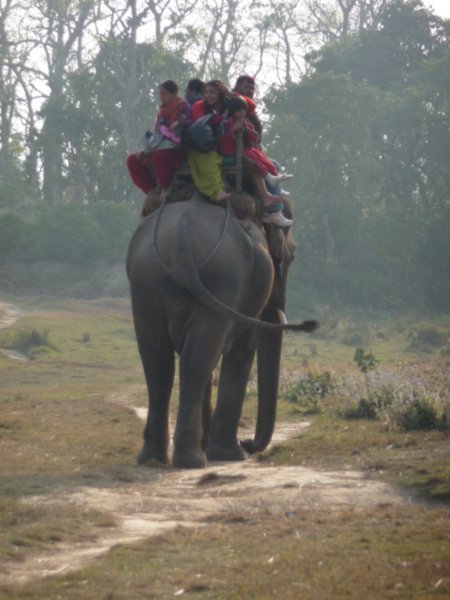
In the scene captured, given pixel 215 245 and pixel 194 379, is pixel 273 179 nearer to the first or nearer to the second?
pixel 215 245

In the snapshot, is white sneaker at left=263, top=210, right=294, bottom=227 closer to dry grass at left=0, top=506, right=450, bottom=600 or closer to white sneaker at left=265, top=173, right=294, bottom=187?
white sneaker at left=265, top=173, right=294, bottom=187

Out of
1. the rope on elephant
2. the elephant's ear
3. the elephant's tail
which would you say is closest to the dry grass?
the elephant's tail

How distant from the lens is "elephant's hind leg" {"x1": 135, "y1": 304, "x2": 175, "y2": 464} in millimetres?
9914

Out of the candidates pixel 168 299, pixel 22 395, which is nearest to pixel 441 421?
pixel 168 299

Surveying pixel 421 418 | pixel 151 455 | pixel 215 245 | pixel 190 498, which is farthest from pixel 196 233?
pixel 421 418

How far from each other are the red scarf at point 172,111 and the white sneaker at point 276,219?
1.18 m

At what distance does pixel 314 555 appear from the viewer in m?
5.89

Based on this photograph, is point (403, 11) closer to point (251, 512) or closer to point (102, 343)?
point (102, 343)

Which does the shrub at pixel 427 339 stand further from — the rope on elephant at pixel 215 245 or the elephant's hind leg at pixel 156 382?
the rope on elephant at pixel 215 245

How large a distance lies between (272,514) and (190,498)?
93 centimetres

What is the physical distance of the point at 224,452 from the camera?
10672mm

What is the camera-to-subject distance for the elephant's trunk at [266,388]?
1112 cm

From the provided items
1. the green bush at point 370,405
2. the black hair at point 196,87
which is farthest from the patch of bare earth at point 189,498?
the green bush at point 370,405

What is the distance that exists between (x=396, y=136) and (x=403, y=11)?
8.72m
